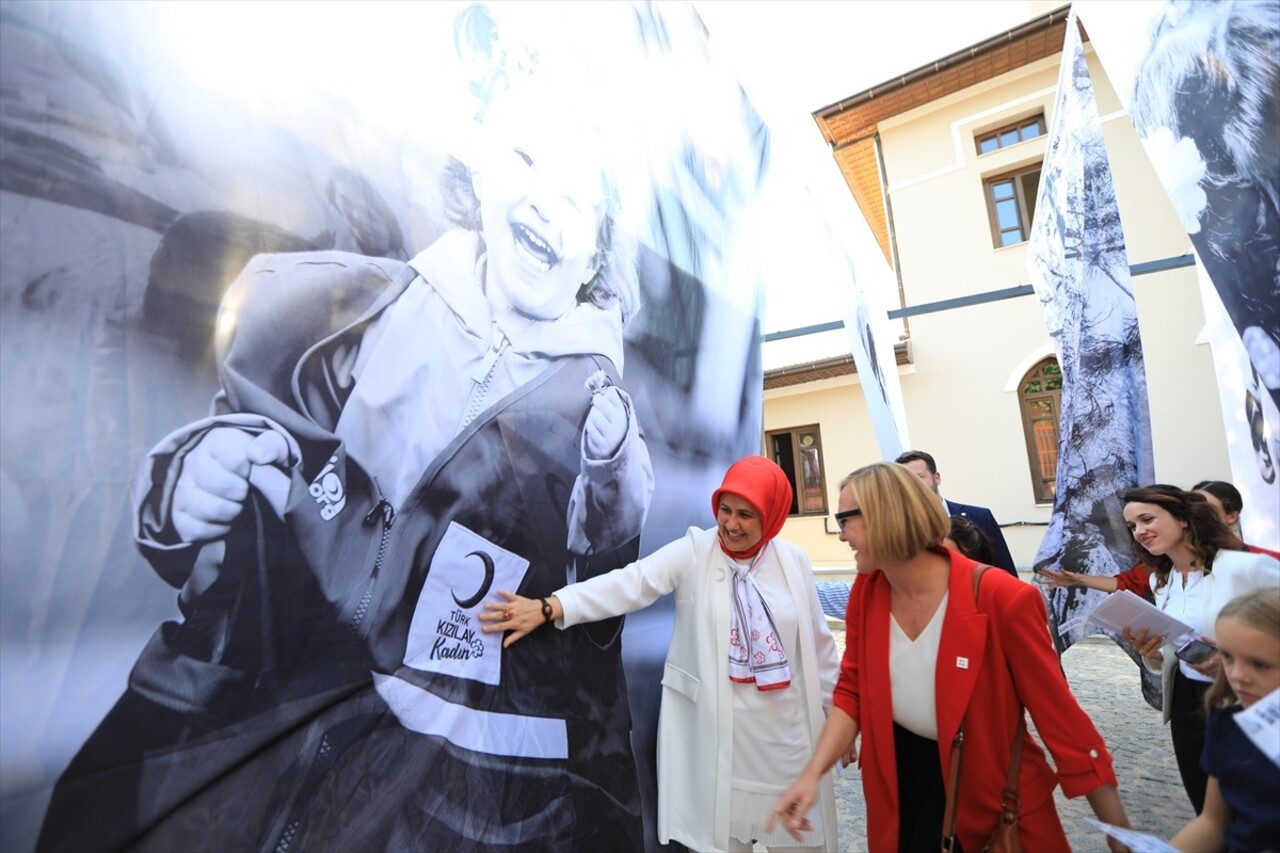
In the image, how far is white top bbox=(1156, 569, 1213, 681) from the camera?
2.12m

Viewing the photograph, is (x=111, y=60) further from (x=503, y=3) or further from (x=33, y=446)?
(x=503, y=3)

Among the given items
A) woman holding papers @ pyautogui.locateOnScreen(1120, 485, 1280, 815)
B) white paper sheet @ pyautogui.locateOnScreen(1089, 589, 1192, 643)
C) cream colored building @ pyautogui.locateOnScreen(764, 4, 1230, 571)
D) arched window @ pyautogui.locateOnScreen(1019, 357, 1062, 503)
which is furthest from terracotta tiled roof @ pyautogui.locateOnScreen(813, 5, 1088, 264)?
white paper sheet @ pyautogui.locateOnScreen(1089, 589, 1192, 643)

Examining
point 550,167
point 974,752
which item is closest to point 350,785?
point 974,752

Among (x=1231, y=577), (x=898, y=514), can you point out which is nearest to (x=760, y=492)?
(x=898, y=514)

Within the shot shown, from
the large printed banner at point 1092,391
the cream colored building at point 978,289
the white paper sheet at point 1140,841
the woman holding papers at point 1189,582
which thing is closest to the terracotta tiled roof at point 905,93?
the cream colored building at point 978,289

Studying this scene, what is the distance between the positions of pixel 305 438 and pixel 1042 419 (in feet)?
35.4

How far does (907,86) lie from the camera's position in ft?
35.7

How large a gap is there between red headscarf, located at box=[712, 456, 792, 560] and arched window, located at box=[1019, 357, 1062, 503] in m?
9.30

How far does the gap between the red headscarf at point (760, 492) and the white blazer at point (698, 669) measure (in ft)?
0.28

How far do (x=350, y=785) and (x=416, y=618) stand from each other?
31 centimetres

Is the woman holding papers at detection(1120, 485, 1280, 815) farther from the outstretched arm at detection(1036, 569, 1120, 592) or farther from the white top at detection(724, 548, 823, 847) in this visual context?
the white top at detection(724, 548, 823, 847)

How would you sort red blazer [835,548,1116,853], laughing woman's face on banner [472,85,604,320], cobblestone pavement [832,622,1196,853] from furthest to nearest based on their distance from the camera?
1. cobblestone pavement [832,622,1196,853]
2. laughing woman's face on banner [472,85,604,320]
3. red blazer [835,548,1116,853]

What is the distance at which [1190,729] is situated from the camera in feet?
7.29

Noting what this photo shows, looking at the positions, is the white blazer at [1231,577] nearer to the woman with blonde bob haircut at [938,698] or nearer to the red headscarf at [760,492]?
the woman with blonde bob haircut at [938,698]
